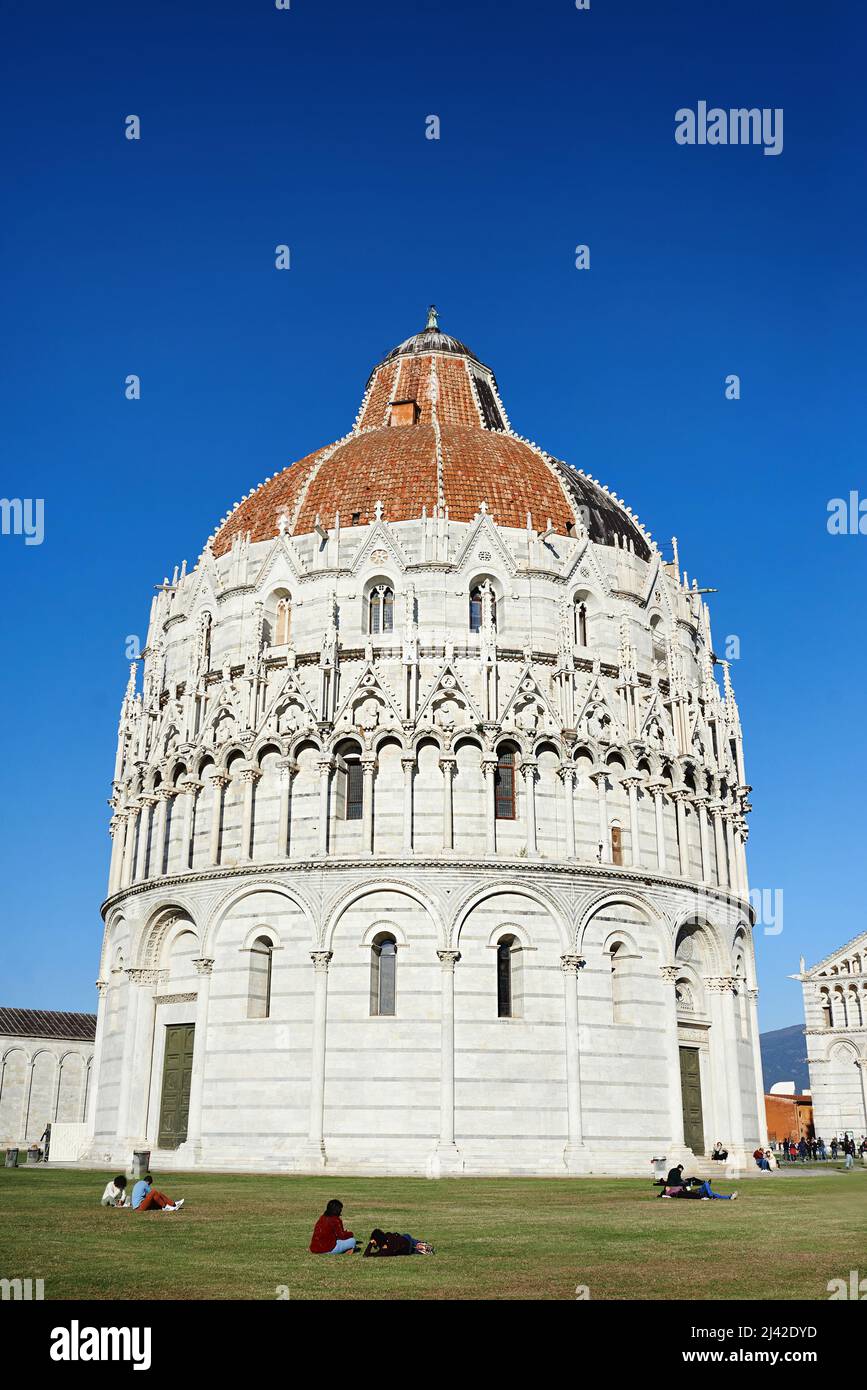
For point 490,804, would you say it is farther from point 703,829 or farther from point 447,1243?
point 447,1243

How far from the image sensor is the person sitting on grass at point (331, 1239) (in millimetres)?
16094

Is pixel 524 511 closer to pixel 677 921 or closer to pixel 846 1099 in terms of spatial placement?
pixel 677 921

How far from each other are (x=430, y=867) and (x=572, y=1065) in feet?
25.4

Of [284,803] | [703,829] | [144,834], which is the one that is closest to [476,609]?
[284,803]

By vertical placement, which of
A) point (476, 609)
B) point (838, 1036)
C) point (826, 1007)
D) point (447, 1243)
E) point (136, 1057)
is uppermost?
point (476, 609)

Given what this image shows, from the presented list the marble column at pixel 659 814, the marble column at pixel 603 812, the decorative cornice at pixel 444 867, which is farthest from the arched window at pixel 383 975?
the marble column at pixel 659 814

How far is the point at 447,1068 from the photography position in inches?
1508

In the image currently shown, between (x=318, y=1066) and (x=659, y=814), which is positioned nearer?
(x=318, y=1066)

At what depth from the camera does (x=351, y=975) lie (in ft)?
130

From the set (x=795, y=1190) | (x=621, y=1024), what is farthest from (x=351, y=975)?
(x=795, y=1190)

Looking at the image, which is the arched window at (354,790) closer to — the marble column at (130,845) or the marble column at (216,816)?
the marble column at (216,816)

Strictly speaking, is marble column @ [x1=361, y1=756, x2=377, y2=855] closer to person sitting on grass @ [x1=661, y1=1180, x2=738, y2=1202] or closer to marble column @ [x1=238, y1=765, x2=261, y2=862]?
marble column @ [x1=238, y1=765, x2=261, y2=862]

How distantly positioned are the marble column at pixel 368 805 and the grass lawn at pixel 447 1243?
12226 millimetres
